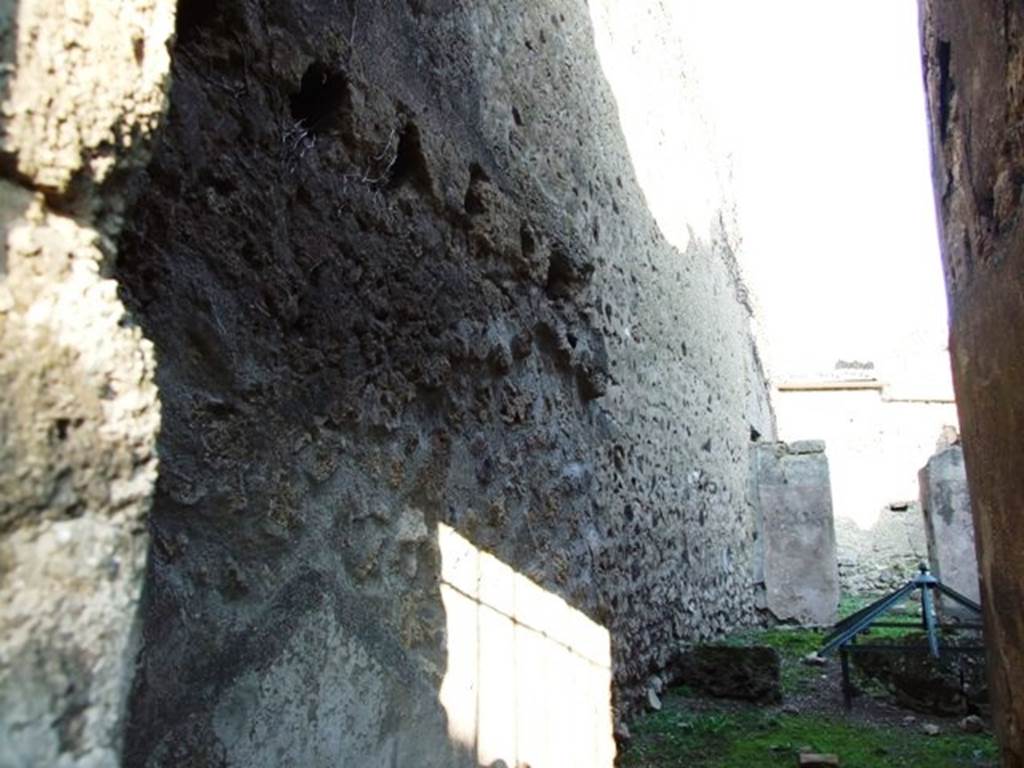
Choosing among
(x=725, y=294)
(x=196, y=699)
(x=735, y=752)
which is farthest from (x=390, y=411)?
(x=725, y=294)

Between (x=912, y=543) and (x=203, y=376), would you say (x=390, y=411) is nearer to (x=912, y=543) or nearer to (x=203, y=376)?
(x=203, y=376)

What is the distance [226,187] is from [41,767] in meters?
1.05

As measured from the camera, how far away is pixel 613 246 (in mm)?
4535

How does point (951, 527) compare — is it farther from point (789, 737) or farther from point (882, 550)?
point (882, 550)

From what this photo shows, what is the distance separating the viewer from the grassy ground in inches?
140

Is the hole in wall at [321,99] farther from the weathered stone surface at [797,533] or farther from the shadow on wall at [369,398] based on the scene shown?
the weathered stone surface at [797,533]

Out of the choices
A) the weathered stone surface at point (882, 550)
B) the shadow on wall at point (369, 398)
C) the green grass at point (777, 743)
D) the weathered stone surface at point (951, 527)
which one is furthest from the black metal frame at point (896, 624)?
the weathered stone surface at point (882, 550)

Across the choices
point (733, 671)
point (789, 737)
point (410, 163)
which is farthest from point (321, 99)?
point (733, 671)

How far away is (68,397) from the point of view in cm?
71

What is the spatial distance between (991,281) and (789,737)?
2.61m

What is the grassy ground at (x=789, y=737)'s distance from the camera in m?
3.55

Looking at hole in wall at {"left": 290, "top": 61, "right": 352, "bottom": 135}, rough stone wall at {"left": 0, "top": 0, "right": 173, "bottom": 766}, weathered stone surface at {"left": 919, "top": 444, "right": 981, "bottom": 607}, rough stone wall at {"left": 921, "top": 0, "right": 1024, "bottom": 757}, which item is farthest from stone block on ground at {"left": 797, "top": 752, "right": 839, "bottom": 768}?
weathered stone surface at {"left": 919, "top": 444, "right": 981, "bottom": 607}

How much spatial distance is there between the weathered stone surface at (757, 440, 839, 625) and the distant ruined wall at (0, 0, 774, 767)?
5666 mm

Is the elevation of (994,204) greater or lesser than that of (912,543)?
lesser
